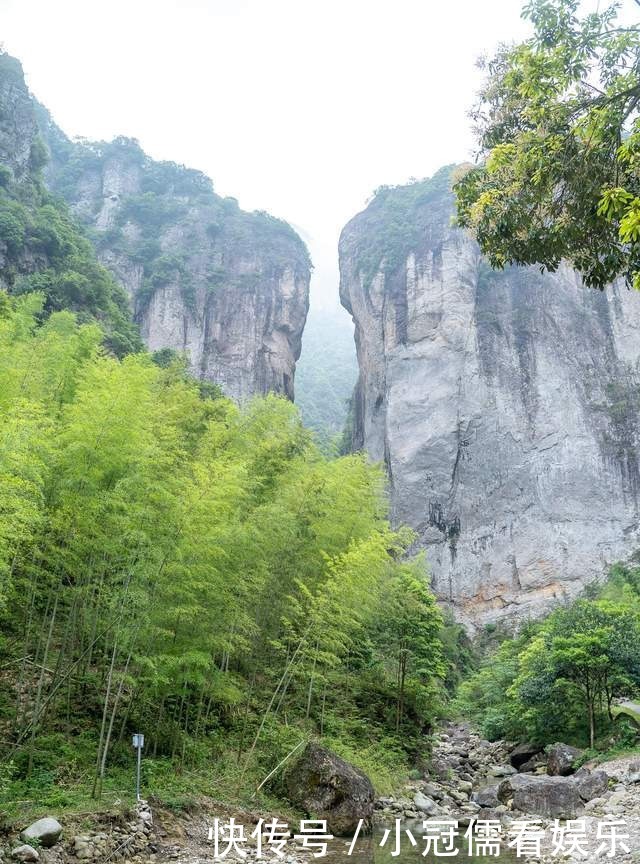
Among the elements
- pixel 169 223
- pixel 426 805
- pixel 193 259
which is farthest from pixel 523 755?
pixel 169 223

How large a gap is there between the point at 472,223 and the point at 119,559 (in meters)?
4.84

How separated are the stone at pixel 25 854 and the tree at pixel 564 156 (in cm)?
596

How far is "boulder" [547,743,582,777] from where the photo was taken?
12445mm

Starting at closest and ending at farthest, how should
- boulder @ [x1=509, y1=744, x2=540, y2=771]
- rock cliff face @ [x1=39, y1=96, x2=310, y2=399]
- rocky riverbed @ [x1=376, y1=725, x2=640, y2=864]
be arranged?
rocky riverbed @ [x1=376, y1=725, x2=640, y2=864] < boulder @ [x1=509, y1=744, x2=540, y2=771] < rock cliff face @ [x1=39, y1=96, x2=310, y2=399]

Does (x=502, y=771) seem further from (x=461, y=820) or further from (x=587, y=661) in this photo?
(x=461, y=820)

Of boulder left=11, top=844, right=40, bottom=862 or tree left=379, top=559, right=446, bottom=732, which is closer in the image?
boulder left=11, top=844, right=40, bottom=862

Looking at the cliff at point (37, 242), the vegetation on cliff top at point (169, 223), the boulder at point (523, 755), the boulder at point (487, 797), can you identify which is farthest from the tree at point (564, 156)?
the vegetation on cliff top at point (169, 223)

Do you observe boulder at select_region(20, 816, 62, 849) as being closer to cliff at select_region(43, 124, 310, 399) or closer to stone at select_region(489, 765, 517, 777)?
stone at select_region(489, 765, 517, 777)

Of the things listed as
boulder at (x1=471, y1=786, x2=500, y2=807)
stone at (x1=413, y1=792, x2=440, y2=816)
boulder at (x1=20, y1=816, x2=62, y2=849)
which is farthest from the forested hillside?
boulder at (x1=471, y1=786, x2=500, y2=807)

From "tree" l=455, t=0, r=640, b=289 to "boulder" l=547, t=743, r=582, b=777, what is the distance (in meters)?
10.6

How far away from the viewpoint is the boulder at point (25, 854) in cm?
497

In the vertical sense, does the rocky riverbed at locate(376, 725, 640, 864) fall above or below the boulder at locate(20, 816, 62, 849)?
below

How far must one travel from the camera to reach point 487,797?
11461 mm

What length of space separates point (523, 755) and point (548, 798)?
5.24 metres
